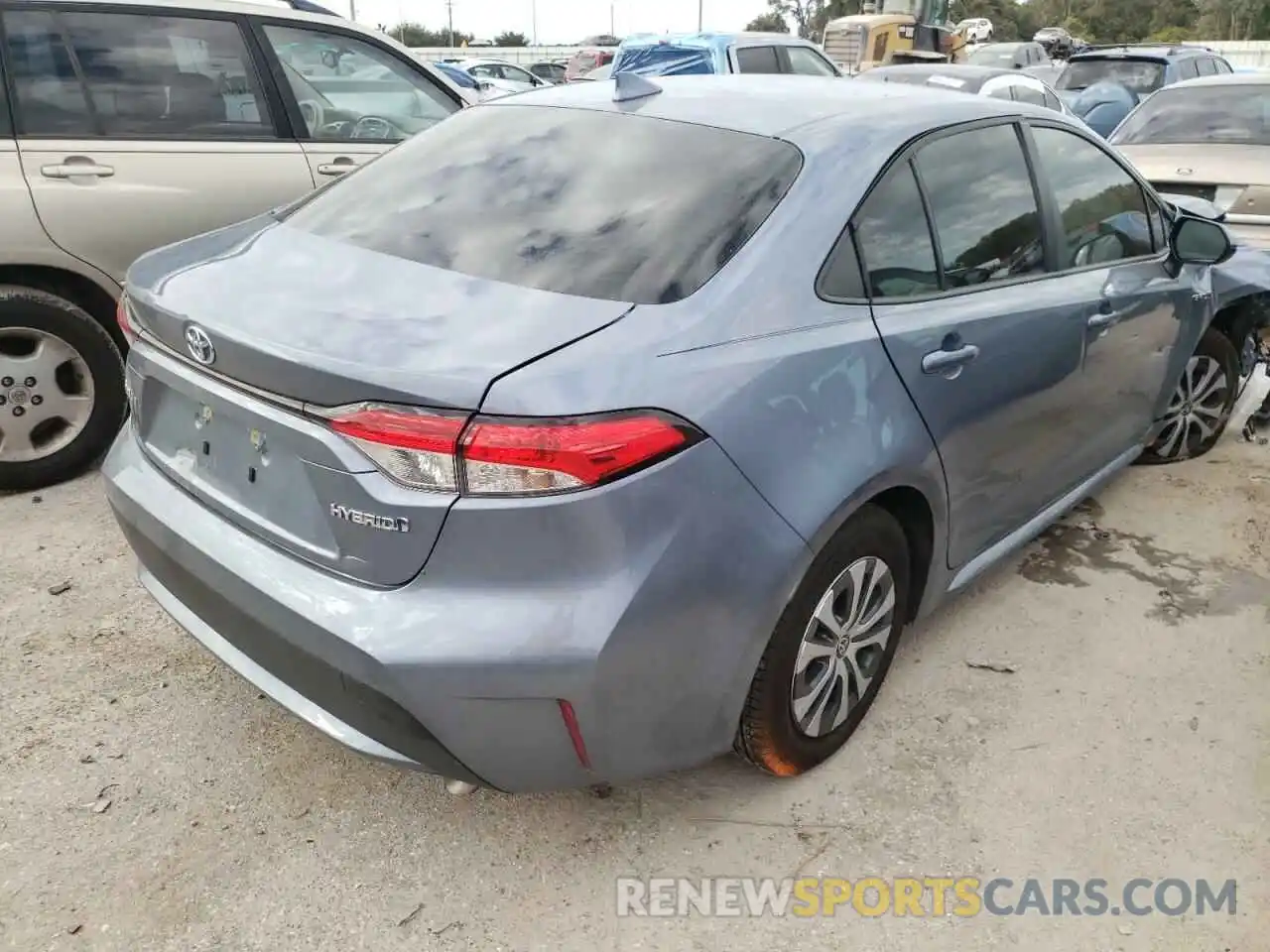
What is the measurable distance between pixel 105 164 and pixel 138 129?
214 mm

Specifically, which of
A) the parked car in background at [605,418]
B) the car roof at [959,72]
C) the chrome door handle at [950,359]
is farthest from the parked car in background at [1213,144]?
the chrome door handle at [950,359]

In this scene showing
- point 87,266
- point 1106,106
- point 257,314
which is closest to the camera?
point 257,314

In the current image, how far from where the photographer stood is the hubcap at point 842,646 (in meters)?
2.40

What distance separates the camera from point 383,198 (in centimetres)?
271

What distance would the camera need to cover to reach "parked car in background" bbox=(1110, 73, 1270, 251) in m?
6.36

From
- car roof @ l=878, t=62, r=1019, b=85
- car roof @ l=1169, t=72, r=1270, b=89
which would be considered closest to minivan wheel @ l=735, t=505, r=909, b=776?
car roof @ l=1169, t=72, r=1270, b=89

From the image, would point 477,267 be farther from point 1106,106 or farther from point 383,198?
point 1106,106

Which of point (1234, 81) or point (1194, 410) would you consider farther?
point (1234, 81)

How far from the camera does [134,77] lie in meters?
4.09

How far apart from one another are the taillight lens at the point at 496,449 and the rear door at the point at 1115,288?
1922mm

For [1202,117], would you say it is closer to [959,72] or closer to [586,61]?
[959,72]

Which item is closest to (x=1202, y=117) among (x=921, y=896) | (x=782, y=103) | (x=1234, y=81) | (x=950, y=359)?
(x=1234, y=81)

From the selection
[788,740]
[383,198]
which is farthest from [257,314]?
[788,740]

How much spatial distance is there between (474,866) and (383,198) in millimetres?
1659
